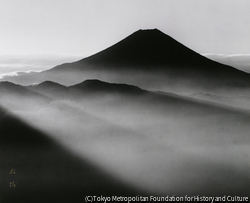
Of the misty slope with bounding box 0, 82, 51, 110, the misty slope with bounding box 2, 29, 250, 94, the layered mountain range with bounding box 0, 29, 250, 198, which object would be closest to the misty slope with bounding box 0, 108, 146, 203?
the layered mountain range with bounding box 0, 29, 250, 198

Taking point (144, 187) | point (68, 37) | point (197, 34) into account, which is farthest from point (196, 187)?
point (68, 37)

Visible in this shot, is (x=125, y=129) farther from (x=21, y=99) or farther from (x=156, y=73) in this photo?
(x=21, y=99)

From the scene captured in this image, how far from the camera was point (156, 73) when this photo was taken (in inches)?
141

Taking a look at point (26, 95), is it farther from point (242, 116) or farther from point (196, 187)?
point (242, 116)

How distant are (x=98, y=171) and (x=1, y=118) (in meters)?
1.68

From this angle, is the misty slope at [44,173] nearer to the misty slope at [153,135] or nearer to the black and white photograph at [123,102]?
the black and white photograph at [123,102]

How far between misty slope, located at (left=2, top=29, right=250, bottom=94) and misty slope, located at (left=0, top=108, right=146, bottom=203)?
36.4 inches

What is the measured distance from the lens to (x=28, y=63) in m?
3.57

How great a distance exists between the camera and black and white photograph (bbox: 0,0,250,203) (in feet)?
10.1

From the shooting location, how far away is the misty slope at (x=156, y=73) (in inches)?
136

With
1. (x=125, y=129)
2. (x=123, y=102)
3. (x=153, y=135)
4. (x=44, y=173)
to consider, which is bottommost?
(x=44, y=173)

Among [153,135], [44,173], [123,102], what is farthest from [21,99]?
[153,135]

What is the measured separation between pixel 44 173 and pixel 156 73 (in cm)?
222

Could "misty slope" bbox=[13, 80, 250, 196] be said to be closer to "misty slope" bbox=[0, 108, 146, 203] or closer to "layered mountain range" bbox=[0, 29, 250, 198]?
"layered mountain range" bbox=[0, 29, 250, 198]
